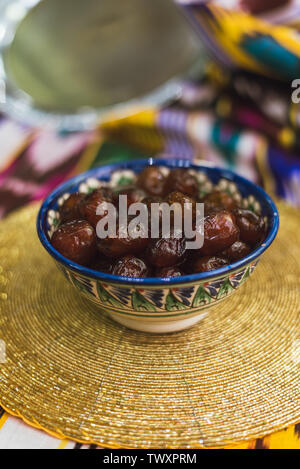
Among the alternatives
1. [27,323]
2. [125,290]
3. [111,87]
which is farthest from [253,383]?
[111,87]

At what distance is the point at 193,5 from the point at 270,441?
2.92 ft

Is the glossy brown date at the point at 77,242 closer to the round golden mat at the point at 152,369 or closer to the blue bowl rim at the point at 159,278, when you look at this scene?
the blue bowl rim at the point at 159,278

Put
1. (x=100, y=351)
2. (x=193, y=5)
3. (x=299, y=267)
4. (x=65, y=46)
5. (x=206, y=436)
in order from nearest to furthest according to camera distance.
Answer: (x=206, y=436) → (x=100, y=351) → (x=299, y=267) → (x=193, y=5) → (x=65, y=46)

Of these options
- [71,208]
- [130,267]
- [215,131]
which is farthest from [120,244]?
[215,131]

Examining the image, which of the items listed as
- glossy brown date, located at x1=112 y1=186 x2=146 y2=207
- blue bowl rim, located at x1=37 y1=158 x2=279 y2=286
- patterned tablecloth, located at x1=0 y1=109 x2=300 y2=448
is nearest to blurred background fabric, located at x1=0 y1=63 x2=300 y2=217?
patterned tablecloth, located at x1=0 y1=109 x2=300 y2=448

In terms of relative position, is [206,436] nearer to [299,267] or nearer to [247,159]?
[299,267]

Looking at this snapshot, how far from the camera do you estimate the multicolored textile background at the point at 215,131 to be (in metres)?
0.91

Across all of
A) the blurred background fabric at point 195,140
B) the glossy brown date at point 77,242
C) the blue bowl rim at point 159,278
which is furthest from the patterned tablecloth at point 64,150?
the glossy brown date at point 77,242

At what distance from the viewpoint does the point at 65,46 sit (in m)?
1.07

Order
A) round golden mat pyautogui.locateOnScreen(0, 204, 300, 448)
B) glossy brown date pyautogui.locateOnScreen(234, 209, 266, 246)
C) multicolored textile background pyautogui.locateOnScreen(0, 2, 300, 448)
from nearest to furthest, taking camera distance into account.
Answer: round golden mat pyautogui.locateOnScreen(0, 204, 300, 448) < glossy brown date pyautogui.locateOnScreen(234, 209, 266, 246) < multicolored textile background pyautogui.locateOnScreen(0, 2, 300, 448)

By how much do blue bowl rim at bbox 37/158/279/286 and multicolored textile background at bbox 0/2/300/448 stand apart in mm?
295

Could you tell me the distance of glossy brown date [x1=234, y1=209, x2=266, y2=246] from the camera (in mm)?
547

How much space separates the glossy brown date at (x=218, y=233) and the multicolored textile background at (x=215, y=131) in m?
0.42

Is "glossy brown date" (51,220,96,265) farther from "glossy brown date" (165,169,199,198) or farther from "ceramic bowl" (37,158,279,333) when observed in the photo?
"glossy brown date" (165,169,199,198)
